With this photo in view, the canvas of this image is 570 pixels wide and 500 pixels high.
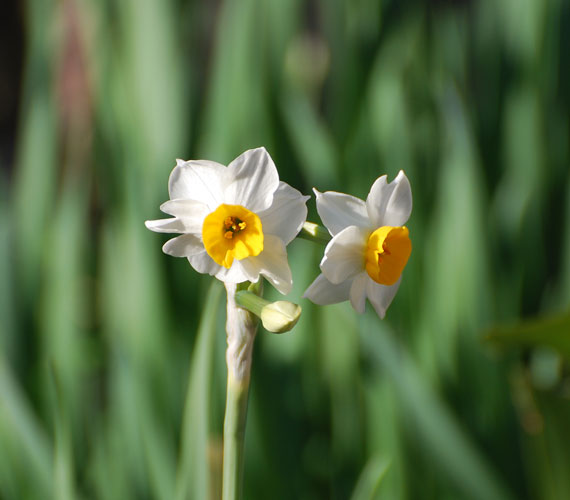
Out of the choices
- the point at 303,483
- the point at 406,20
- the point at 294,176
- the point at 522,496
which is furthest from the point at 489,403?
the point at 406,20

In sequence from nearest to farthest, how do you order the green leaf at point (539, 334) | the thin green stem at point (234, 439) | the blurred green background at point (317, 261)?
the thin green stem at point (234, 439), the green leaf at point (539, 334), the blurred green background at point (317, 261)

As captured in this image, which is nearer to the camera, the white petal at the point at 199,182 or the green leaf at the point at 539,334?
the white petal at the point at 199,182

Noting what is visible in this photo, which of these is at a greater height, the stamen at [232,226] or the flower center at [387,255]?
the stamen at [232,226]

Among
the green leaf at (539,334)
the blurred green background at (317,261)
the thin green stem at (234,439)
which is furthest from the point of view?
the blurred green background at (317,261)

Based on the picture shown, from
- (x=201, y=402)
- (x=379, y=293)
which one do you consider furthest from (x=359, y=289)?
(x=201, y=402)

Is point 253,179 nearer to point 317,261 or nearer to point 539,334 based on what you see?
point 539,334

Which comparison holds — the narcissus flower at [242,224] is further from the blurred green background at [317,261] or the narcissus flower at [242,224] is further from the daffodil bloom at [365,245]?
the blurred green background at [317,261]

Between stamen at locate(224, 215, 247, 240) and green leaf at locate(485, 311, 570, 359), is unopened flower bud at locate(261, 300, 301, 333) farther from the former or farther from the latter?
green leaf at locate(485, 311, 570, 359)

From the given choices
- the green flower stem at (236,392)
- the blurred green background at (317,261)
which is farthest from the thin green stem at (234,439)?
the blurred green background at (317,261)
